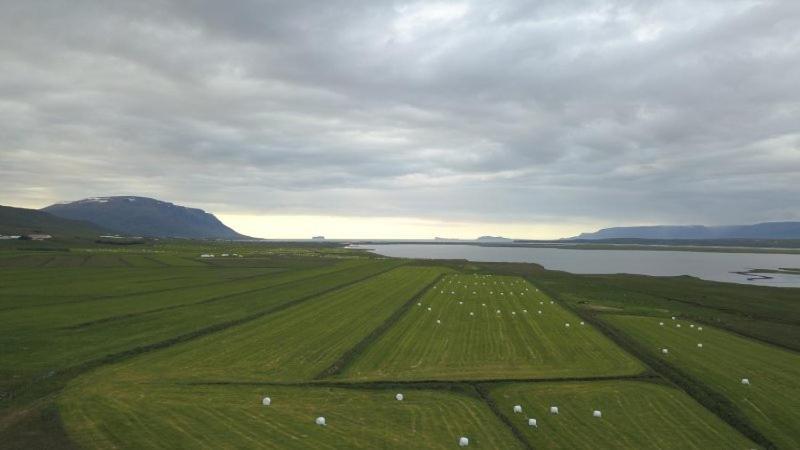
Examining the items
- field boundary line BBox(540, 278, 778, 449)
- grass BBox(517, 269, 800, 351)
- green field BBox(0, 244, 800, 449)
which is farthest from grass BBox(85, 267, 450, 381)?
grass BBox(517, 269, 800, 351)

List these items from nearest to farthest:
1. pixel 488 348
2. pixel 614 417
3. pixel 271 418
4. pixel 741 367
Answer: pixel 271 418 → pixel 614 417 → pixel 741 367 → pixel 488 348

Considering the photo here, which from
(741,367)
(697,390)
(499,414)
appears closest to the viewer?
(499,414)

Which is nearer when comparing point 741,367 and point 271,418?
point 271,418

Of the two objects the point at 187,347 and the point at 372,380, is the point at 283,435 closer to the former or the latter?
the point at 372,380

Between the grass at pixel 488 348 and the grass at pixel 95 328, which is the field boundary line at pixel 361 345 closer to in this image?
the grass at pixel 488 348

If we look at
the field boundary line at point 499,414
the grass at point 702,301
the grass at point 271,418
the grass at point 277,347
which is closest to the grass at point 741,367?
the grass at point 702,301

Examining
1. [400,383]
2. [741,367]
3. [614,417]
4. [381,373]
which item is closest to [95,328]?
[381,373]

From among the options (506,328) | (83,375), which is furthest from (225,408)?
(506,328)

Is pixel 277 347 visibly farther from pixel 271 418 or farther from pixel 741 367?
pixel 741 367
